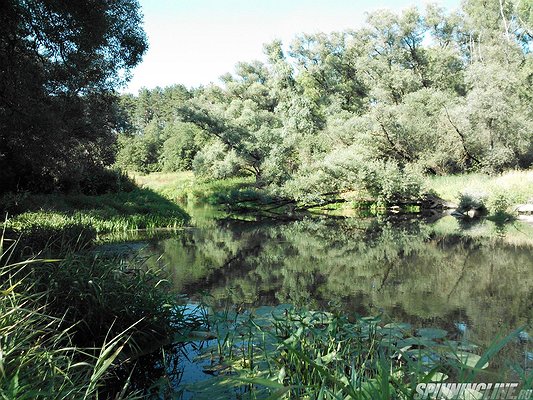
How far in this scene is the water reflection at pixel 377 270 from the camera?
5871 millimetres

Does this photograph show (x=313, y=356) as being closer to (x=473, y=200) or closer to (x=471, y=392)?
(x=471, y=392)

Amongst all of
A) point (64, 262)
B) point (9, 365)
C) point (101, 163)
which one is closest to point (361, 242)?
point (64, 262)

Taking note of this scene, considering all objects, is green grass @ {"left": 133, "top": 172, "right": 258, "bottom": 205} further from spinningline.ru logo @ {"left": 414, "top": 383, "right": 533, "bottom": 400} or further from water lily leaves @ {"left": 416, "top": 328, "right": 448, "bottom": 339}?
spinningline.ru logo @ {"left": 414, "top": 383, "right": 533, "bottom": 400}

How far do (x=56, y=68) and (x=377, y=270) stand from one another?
8606mm

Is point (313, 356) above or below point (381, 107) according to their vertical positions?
below

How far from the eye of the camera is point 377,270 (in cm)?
862

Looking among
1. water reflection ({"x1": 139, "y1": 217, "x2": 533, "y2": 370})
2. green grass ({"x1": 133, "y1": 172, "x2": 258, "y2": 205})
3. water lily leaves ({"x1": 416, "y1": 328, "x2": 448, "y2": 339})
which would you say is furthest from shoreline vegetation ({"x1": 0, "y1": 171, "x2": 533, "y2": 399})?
green grass ({"x1": 133, "y1": 172, "x2": 258, "y2": 205})

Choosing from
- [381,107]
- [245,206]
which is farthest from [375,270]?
[381,107]

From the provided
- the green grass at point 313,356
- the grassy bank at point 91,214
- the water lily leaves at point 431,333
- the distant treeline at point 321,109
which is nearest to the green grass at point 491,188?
the distant treeline at point 321,109

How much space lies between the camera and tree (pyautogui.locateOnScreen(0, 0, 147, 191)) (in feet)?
29.0

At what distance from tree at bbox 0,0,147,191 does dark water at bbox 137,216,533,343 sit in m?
3.83

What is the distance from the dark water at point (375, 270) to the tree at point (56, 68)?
3.83m

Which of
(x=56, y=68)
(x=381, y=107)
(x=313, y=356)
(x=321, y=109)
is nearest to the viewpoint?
(x=313, y=356)

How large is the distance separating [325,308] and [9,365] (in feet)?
13.6
